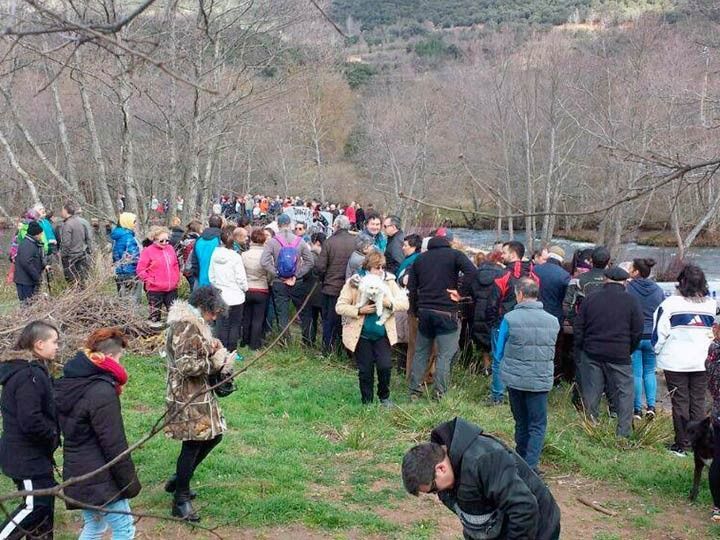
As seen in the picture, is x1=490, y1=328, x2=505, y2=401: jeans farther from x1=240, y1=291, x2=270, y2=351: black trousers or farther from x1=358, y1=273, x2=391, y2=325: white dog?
x1=240, y1=291, x2=270, y2=351: black trousers

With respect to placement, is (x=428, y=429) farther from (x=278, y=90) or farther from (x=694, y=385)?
(x=278, y=90)

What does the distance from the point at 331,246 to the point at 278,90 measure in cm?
717

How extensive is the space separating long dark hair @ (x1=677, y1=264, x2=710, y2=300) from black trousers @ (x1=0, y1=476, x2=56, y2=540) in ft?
17.0

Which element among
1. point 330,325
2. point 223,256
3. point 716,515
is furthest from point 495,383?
point 223,256

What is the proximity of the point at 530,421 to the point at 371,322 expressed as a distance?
180cm

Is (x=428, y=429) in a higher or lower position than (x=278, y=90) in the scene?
lower

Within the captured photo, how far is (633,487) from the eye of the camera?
5.82m

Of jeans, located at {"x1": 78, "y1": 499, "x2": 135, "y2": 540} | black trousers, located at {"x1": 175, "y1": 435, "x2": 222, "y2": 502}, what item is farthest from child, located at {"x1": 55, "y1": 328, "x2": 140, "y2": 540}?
black trousers, located at {"x1": 175, "y1": 435, "x2": 222, "y2": 502}

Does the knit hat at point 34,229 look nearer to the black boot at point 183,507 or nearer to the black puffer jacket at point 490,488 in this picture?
the black boot at point 183,507

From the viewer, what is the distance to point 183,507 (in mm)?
4801

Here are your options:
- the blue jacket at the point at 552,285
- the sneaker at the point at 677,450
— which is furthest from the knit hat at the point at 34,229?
the sneaker at the point at 677,450

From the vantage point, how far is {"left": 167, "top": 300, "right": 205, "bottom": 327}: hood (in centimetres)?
462

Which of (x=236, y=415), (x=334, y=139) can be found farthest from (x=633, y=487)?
(x=334, y=139)

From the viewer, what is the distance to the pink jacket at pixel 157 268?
9109mm
